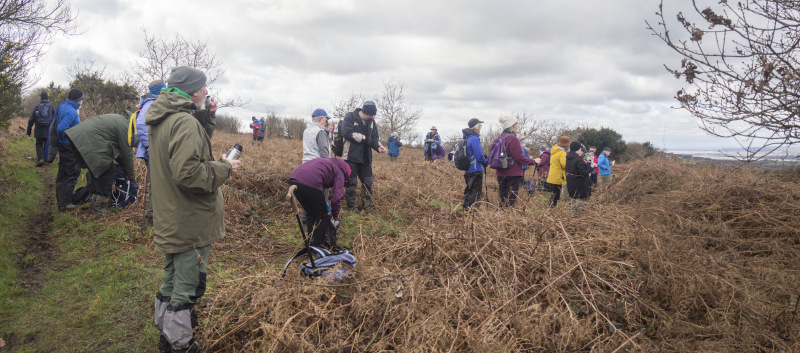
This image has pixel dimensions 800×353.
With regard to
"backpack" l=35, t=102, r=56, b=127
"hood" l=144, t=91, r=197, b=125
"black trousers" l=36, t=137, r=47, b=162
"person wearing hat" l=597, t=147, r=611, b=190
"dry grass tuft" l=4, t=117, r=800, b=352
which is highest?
"backpack" l=35, t=102, r=56, b=127

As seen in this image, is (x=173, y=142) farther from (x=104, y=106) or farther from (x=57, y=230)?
(x=104, y=106)

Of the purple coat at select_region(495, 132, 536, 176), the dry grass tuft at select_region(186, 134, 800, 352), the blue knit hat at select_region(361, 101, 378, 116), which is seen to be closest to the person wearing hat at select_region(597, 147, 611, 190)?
the purple coat at select_region(495, 132, 536, 176)

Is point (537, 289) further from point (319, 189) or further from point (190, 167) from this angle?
point (190, 167)

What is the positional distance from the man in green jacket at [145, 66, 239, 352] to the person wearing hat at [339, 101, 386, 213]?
428 centimetres

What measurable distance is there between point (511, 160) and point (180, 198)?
5.36 m

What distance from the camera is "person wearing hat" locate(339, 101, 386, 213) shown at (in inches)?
281

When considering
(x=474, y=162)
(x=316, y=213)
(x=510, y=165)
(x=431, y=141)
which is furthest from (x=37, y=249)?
(x=431, y=141)

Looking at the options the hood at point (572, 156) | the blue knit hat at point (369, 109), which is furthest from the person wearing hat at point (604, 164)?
the blue knit hat at point (369, 109)

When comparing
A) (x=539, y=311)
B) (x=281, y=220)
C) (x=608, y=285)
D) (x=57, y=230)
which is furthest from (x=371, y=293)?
(x=57, y=230)

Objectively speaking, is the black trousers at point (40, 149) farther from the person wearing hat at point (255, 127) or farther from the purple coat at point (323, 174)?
the person wearing hat at point (255, 127)

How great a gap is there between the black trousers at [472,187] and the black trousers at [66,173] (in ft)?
20.3

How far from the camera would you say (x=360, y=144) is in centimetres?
720

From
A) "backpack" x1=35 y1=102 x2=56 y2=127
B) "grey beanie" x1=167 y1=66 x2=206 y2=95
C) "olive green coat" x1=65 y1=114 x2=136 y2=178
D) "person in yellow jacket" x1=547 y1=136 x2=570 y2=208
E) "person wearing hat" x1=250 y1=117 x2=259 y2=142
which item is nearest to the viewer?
"grey beanie" x1=167 y1=66 x2=206 y2=95

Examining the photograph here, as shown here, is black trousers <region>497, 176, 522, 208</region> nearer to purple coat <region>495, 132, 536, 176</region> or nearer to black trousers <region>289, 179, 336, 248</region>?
purple coat <region>495, 132, 536, 176</region>
